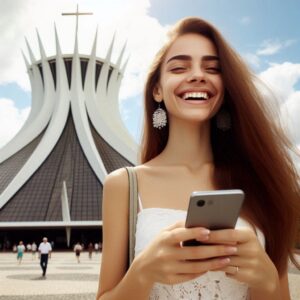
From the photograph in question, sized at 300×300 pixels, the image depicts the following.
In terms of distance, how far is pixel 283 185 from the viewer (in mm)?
1536

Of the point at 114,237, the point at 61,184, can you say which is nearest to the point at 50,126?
the point at 61,184

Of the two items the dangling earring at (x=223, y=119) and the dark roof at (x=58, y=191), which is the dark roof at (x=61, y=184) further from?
the dangling earring at (x=223, y=119)

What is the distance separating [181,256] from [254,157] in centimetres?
61

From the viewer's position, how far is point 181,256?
1.12m

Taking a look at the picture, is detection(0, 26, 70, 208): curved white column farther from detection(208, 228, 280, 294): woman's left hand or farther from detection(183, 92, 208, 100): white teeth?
detection(208, 228, 280, 294): woman's left hand

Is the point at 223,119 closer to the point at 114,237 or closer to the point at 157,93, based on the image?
the point at 157,93

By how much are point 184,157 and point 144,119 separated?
0.25 metres

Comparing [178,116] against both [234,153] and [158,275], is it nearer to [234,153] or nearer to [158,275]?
[234,153]

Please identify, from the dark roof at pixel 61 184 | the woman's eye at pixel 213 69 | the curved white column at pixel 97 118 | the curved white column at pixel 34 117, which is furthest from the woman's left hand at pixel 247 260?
the curved white column at pixel 34 117

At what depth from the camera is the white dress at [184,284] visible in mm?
1396

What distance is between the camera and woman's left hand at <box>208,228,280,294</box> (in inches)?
43.8

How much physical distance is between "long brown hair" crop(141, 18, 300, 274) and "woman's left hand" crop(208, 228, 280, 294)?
28 cm

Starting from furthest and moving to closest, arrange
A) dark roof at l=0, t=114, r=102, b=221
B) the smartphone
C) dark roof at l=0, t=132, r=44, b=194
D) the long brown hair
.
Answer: dark roof at l=0, t=132, r=44, b=194 < dark roof at l=0, t=114, r=102, b=221 < the long brown hair < the smartphone

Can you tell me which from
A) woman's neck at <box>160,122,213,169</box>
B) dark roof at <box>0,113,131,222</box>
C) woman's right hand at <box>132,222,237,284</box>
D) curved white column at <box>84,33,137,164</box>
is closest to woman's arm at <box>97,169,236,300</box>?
woman's right hand at <box>132,222,237,284</box>
